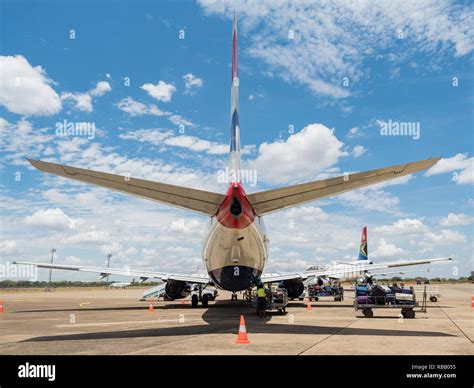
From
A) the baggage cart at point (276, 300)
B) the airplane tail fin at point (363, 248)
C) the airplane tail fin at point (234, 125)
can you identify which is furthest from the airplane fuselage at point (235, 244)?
the airplane tail fin at point (363, 248)

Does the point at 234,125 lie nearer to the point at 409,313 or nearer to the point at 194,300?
the point at 409,313

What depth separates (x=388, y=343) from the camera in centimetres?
1086

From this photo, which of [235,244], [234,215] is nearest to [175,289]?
[235,244]

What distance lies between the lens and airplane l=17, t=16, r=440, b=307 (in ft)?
34.8

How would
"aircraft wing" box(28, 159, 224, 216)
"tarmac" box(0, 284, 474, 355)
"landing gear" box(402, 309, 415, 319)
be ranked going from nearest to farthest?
1. "tarmac" box(0, 284, 474, 355)
2. "aircraft wing" box(28, 159, 224, 216)
3. "landing gear" box(402, 309, 415, 319)

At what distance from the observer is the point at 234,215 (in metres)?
13.7

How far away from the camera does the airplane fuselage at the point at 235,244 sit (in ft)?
45.4

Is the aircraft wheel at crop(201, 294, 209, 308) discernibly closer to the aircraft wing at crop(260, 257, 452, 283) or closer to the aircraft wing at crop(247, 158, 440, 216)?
the aircraft wing at crop(260, 257, 452, 283)

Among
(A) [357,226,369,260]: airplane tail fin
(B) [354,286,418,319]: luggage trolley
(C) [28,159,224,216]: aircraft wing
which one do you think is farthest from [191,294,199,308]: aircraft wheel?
(A) [357,226,369,260]: airplane tail fin

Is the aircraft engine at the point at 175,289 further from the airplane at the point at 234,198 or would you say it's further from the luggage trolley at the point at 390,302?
the luggage trolley at the point at 390,302

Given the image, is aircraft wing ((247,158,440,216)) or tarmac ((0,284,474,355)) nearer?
tarmac ((0,284,474,355))

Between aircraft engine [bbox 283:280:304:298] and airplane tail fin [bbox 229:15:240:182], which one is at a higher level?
airplane tail fin [bbox 229:15:240:182]

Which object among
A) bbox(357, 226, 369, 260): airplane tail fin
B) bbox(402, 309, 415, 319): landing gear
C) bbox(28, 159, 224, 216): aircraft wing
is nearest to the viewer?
bbox(28, 159, 224, 216): aircraft wing
